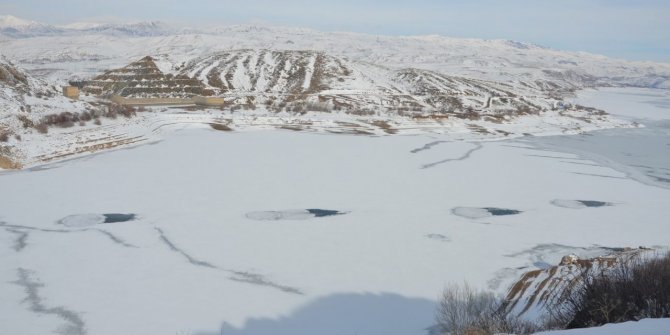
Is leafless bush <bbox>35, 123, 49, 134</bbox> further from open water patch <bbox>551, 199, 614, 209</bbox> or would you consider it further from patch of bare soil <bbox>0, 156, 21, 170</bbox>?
open water patch <bbox>551, 199, 614, 209</bbox>

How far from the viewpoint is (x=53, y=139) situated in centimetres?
2594

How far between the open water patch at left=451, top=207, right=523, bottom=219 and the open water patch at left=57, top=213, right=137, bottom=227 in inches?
368

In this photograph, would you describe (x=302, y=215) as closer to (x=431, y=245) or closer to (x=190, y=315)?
(x=431, y=245)

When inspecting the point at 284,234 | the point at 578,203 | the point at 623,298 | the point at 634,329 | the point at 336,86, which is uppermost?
the point at 336,86

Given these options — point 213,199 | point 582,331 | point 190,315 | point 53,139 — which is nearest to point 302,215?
point 213,199

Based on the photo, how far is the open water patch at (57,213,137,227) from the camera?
43.7ft

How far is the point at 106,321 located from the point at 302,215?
6.87 m

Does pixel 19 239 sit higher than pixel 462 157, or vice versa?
pixel 462 157

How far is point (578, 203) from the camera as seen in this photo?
16.8 meters

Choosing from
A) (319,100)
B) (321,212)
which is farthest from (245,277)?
(319,100)

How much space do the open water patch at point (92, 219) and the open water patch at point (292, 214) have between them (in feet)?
10.9

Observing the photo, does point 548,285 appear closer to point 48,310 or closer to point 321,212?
point 321,212

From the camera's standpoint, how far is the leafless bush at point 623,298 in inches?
272

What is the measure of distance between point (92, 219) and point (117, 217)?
0.62 meters
